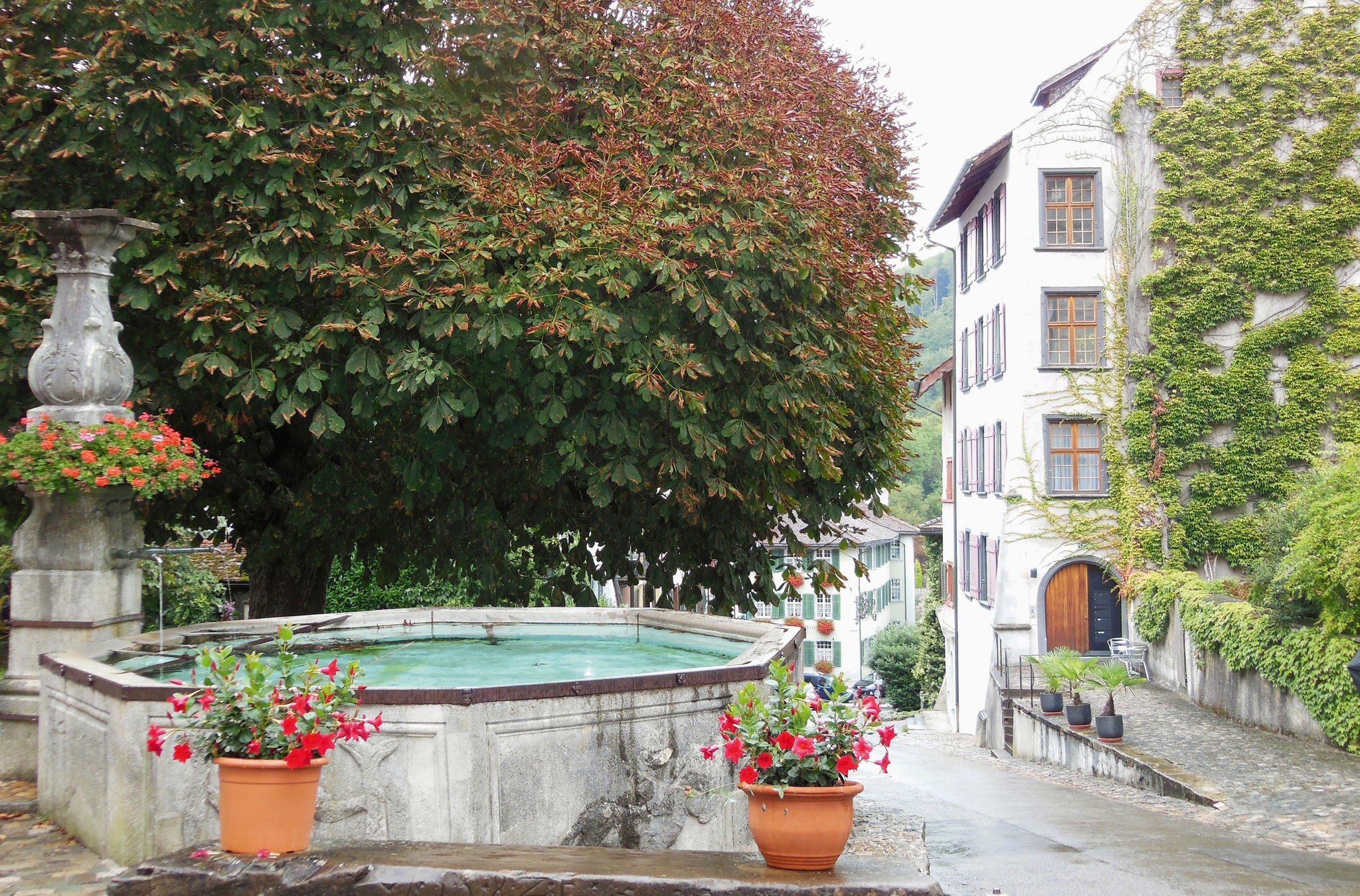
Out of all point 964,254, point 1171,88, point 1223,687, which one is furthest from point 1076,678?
point 964,254

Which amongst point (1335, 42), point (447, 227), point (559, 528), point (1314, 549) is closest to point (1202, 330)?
point (1335, 42)

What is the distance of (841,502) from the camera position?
13555mm

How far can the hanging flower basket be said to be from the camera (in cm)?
714

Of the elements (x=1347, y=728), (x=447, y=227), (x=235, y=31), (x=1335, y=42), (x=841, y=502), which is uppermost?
(x=1335, y=42)

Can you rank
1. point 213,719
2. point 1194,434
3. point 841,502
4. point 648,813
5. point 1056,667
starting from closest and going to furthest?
1. point 213,719
2. point 648,813
3. point 841,502
4. point 1056,667
5. point 1194,434

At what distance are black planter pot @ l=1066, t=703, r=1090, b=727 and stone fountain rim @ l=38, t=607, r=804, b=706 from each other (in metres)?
12.9

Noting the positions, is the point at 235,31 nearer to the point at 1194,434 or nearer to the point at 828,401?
the point at 828,401

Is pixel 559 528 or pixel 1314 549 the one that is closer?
pixel 559 528

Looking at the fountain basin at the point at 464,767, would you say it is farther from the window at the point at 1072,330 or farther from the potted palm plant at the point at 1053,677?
the window at the point at 1072,330

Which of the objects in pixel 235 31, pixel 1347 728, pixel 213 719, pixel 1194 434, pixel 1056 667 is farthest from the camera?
pixel 1194 434

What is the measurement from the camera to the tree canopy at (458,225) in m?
10.2

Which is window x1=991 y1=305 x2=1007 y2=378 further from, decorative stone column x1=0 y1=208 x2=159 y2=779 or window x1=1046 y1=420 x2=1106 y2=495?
decorative stone column x1=0 y1=208 x2=159 y2=779

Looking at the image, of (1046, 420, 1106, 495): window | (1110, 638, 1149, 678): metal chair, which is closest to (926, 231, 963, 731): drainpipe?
(1046, 420, 1106, 495): window

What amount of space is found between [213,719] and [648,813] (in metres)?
2.27
